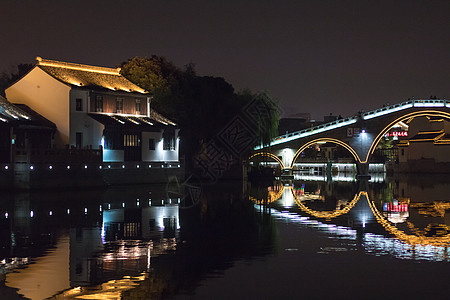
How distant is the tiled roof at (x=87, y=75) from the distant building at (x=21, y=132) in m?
3.32

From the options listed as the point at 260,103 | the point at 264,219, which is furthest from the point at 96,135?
the point at 264,219

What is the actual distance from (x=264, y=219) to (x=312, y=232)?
4024mm

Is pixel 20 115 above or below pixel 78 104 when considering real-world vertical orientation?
below

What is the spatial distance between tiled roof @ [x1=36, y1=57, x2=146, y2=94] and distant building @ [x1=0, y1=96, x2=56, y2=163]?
332 centimetres

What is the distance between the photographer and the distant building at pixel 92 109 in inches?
1828

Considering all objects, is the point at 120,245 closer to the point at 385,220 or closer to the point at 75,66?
the point at 385,220

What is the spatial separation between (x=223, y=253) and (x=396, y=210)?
13.7m

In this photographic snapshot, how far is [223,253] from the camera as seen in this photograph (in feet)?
48.4

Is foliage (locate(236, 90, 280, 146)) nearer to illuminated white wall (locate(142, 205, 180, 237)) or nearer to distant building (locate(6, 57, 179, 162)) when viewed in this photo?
distant building (locate(6, 57, 179, 162))

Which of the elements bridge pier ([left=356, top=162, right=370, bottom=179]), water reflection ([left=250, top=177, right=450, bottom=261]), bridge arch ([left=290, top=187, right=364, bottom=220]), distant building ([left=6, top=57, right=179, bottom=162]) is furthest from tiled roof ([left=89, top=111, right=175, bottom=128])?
bridge pier ([left=356, top=162, right=370, bottom=179])

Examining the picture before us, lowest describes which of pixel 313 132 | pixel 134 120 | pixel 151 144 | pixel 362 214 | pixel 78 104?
pixel 362 214

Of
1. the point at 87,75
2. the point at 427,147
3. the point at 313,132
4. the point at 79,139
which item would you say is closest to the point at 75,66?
the point at 87,75

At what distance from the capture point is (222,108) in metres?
57.3

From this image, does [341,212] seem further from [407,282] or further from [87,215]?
[407,282]
